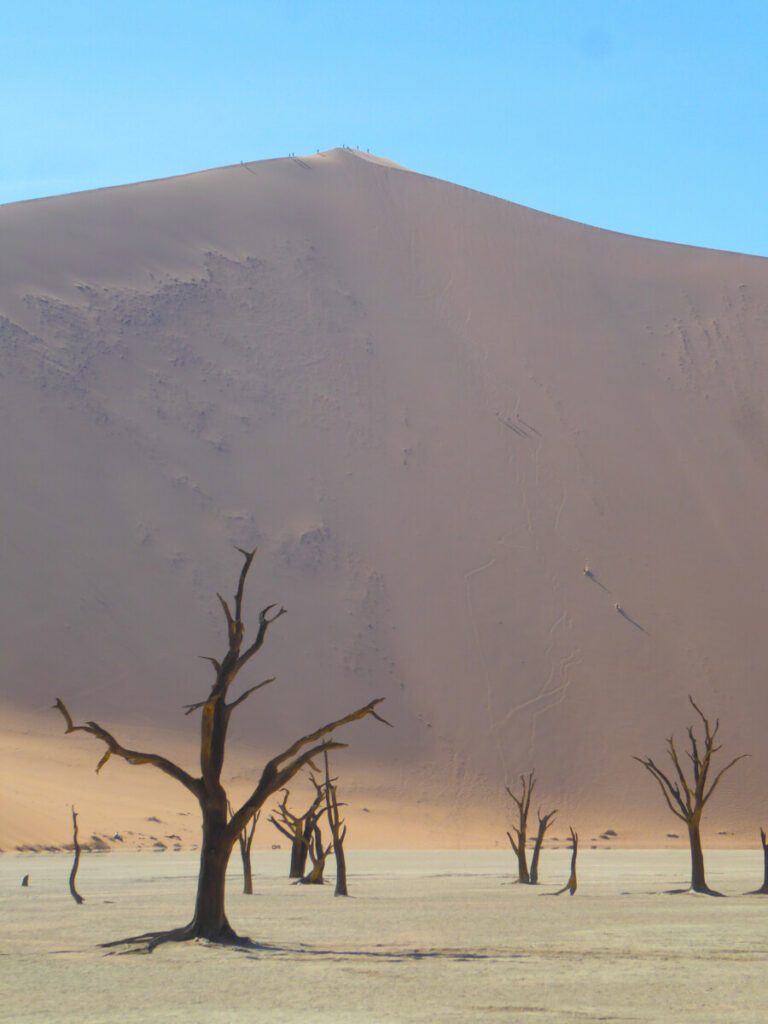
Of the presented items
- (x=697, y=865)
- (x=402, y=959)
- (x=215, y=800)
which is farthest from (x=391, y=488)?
(x=402, y=959)

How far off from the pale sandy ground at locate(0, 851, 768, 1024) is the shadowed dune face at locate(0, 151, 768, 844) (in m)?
13.3

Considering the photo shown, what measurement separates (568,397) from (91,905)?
3458 centimetres

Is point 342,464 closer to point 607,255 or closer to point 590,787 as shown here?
point 590,787

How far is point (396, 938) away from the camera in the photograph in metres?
10.9

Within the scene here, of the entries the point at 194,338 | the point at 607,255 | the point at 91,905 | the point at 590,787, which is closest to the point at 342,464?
the point at 194,338

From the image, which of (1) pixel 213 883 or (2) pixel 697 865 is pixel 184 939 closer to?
(1) pixel 213 883

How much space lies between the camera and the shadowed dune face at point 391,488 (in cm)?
3516

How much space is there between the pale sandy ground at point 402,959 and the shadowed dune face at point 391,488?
1329 centimetres

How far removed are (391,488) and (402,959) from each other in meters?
33.2

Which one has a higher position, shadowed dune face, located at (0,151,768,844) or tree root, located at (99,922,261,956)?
shadowed dune face, located at (0,151,768,844)

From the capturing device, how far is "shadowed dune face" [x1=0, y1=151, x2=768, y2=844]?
115ft

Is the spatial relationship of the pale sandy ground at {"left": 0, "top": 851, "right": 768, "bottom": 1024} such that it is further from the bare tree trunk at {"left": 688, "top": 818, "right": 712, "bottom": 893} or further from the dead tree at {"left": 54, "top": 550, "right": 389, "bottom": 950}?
the bare tree trunk at {"left": 688, "top": 818, "right": 712, "bottom": 893}

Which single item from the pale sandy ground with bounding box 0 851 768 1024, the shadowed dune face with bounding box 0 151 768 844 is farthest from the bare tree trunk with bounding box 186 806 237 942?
the shadowed dune face with bounding box 0 151 768 844

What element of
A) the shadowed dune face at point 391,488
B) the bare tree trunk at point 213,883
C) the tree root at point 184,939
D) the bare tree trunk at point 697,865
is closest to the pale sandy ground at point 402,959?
the tree root at point 184,939
